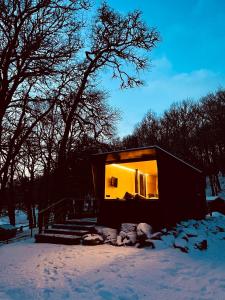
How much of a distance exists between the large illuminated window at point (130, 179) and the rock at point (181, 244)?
166 inches

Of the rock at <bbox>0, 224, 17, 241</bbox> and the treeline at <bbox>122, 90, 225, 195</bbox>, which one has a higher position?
the treeline at <bbox>122, 90, 225, 195</bbox>

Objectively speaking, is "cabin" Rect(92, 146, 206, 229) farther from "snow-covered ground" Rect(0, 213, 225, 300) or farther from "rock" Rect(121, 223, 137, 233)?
"snow-covered ground" Rect(0, 213, 225, 300)

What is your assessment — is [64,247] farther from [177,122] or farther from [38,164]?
[177,122]

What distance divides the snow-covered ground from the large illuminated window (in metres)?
4.52

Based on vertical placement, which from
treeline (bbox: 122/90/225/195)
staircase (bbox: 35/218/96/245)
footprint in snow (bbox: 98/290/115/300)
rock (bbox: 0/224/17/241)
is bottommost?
rock (bbox: 0/224/17/241)

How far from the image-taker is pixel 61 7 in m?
11.0

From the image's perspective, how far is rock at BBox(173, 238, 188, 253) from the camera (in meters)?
8.55

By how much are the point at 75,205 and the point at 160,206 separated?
625cm

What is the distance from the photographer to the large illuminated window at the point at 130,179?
45.2ft

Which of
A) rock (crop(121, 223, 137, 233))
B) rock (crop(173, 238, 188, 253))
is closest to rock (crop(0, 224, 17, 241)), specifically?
rock (crop(121, 223, 137, 233))

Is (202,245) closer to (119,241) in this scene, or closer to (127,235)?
(127,235)

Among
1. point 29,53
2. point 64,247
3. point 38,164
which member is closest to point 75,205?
point 64,247

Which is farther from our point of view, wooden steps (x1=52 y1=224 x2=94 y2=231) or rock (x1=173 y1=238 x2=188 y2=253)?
wooden steps (x1=52 y1=224 x2=94 y2=231)

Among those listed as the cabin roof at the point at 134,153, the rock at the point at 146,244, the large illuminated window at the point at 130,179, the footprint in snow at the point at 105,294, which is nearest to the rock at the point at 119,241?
the rock at the point at 146,244
